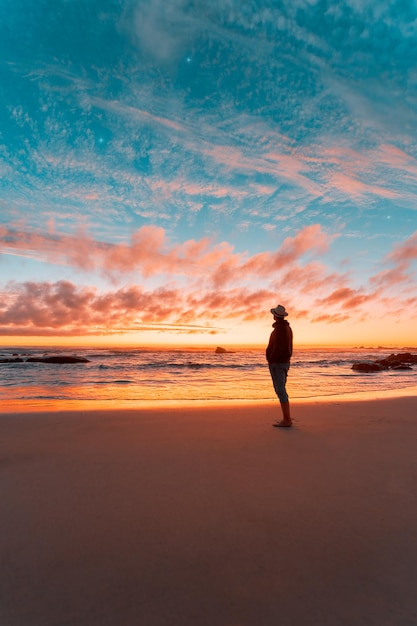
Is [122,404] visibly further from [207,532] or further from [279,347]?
A: [207,532]

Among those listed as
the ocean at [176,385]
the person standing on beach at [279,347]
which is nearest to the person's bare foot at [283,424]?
the person standing on beach at [279,347]

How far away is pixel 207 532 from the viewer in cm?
286

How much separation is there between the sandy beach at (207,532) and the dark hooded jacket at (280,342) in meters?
2.07

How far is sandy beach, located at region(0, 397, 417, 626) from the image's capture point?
2.04 metres

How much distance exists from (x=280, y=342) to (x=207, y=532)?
4805mm

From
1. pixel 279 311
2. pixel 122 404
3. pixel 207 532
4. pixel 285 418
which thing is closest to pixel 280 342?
pixel 279 311

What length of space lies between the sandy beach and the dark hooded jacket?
81.6 inches

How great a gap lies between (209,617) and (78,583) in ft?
2.99

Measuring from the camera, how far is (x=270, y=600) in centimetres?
208

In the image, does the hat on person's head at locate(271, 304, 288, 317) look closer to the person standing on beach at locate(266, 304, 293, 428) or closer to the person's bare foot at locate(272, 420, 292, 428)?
the person standing on beach at locate(266, 304, 293, 428)

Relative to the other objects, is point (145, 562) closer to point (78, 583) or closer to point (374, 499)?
point (78, 583)

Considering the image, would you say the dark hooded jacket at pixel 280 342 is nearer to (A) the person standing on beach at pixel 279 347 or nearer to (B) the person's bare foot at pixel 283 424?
(A) the person standing on beach at pixel 279 347

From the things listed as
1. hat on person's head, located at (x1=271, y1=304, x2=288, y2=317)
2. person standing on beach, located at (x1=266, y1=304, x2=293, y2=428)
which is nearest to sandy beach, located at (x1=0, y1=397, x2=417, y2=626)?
person standing on beach, located at (x1=266, y1=304, x2=293, y2=428)

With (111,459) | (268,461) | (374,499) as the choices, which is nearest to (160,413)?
(111,459)
